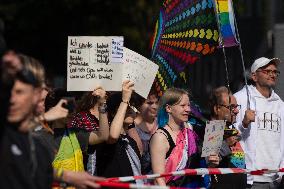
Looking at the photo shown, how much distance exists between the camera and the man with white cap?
10.3 metres

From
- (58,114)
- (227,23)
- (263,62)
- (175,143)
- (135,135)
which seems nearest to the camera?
(58,114)

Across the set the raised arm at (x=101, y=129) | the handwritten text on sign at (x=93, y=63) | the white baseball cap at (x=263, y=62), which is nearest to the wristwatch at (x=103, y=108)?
the raised arm at (x=101, y=129)

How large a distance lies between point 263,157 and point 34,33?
90.4 ft

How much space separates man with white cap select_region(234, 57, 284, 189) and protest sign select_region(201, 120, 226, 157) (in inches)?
39.8

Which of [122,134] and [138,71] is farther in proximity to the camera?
[138,71]

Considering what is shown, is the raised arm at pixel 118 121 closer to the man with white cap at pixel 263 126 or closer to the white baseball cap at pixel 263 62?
the man with white cap at pixel 263 126

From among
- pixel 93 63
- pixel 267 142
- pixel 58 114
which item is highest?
pixel 93 63

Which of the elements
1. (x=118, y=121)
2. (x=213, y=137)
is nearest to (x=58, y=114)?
(x=118, y=121)

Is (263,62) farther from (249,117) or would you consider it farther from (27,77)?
(27,77)

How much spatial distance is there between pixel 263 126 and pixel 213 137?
1.43 meters

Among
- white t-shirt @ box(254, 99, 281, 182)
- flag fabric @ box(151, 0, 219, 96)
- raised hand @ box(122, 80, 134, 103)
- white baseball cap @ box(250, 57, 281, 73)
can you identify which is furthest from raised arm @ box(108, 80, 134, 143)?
white baseball cap @ box(250, 57, 281, 73)

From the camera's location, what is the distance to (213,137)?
9070 millimetres

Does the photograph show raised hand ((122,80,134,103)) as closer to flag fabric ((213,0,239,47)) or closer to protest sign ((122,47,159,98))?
protest sign ((122,47,159,98))

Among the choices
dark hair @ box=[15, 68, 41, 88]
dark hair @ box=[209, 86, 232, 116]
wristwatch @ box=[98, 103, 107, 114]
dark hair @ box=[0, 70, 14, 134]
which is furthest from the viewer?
dark hair @ box=[209, 86, 232, 116]
